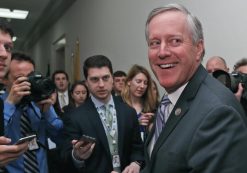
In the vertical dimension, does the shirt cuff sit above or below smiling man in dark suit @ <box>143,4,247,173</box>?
below

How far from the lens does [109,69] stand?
2162mm

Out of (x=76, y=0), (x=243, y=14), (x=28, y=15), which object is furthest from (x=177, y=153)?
(x=28, y=15)

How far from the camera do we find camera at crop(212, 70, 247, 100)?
5.82 feet

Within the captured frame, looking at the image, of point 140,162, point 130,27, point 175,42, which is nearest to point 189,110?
point 175,42

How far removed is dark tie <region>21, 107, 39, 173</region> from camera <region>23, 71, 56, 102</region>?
84mm

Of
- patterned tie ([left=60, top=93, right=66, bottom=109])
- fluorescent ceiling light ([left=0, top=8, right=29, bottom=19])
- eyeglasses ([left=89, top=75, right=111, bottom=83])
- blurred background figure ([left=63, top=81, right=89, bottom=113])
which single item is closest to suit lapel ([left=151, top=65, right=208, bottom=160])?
eyeglasses ([left=89, top=75, right=111, bottom=83])

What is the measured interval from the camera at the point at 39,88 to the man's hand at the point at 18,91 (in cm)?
5

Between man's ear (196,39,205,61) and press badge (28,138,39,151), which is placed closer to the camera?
man's ear (196,39,205,61)

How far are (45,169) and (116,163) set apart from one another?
0.40 metres

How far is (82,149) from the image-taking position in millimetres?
1750

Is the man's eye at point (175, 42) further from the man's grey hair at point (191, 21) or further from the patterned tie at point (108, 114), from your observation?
the patterned tie at point (108, 114)

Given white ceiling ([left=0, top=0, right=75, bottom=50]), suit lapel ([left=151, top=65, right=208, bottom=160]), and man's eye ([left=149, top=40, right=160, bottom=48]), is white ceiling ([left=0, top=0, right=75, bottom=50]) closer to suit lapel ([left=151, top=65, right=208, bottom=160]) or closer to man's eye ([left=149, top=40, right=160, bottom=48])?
man's eye ([left=149, top=40, right=160, bottom=48])

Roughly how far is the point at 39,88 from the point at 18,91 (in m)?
0.14

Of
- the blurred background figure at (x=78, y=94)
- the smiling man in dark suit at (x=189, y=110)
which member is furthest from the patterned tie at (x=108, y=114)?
the blurred background figure at (x=78, y=94)
